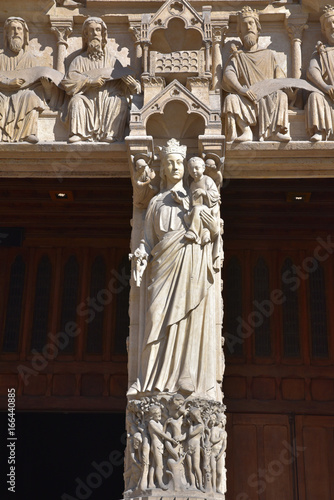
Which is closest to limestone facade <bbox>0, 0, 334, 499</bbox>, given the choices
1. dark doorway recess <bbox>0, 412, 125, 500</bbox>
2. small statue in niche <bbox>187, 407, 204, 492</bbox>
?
small statue in niche <bbox>187, 407, 204, 492</bbox>

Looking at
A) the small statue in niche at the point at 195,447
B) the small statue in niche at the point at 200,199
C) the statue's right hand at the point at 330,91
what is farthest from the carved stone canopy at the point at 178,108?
the small statue in niche at the point at 195,447

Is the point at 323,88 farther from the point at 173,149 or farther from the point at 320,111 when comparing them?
the point at 173,149

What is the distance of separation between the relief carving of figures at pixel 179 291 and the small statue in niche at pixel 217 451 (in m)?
0.23

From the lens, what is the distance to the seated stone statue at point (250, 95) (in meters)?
8.05

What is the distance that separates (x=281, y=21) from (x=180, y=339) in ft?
13.3

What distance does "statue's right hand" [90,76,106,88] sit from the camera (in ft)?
27.0

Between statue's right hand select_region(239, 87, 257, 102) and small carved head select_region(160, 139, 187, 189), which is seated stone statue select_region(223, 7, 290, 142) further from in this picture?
small carved head select_region(160, 139, 187, 189)

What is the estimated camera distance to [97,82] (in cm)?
823

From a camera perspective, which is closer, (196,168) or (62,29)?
(196,168)

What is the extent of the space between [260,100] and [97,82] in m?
1.77

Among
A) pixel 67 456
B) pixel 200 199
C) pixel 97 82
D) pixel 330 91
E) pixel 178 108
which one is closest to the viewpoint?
pixel 200 199

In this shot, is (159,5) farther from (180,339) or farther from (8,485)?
(8,485)

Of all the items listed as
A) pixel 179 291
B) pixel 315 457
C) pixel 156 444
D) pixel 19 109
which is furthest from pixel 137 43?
pixel 315 457

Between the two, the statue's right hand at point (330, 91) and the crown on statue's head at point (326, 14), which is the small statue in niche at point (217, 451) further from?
the crown on statue's head at point (326, 14)
